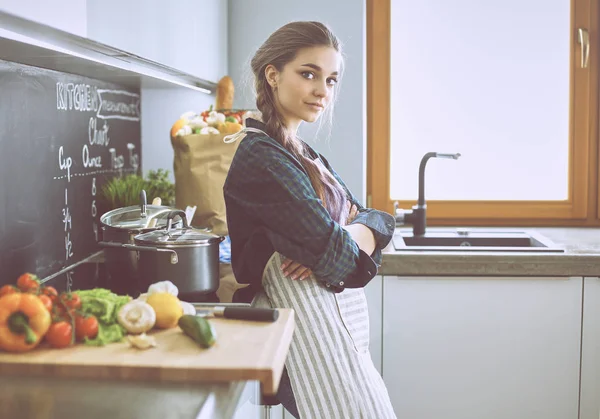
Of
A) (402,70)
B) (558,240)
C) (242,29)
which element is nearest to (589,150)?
(558,240)

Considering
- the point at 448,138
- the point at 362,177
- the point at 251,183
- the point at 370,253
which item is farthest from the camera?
the point at 448,138

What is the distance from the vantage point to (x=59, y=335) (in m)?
1.11

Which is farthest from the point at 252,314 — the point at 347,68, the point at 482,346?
the point at 347,68

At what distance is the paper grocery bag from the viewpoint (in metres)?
2.37

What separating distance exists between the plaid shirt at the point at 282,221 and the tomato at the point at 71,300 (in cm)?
50

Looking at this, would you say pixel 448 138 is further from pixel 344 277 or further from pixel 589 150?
pixel 344 277

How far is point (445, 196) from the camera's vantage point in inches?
121

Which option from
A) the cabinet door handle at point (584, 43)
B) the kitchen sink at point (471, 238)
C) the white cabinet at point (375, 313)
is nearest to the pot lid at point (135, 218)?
the white cabinet at point (375, 313)

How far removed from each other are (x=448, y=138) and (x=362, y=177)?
427 millimetres

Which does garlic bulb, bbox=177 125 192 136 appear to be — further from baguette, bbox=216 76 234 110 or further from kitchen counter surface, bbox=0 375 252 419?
kitchen counter surface, bbox=0 375 252 419

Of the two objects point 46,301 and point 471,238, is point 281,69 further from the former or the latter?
point 471,238

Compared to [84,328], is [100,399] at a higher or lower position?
lower

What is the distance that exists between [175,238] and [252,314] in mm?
509

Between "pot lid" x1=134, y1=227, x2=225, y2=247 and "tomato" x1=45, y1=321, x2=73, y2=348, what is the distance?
23.1 inches
